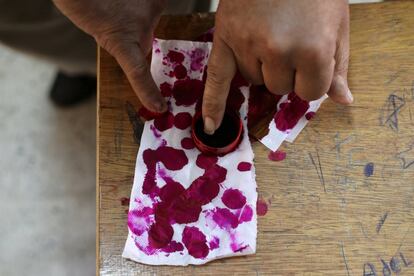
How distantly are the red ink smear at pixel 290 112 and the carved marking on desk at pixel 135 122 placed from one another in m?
0.19

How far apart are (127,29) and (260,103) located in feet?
0.68

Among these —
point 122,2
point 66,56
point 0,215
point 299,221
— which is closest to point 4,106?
point 0,215

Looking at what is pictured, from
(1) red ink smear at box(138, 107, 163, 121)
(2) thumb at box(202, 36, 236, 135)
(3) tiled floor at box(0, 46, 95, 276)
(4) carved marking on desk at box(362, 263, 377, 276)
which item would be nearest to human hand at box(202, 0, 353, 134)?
(2) thumb at box(202, 36, 236, 135)

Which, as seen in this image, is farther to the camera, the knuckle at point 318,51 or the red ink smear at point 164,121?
the red ink smear at point 164,121

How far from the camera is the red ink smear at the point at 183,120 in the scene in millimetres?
727

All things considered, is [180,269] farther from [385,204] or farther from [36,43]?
[36,43]

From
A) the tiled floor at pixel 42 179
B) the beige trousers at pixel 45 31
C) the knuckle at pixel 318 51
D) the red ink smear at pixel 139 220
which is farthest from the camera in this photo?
the tiled floor at pixel 42 179

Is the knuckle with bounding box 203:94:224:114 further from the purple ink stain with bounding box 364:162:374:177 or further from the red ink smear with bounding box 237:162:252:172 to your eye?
the purple ink stain with bounding box 364:162:374:177

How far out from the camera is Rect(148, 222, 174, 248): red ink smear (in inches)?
26.0

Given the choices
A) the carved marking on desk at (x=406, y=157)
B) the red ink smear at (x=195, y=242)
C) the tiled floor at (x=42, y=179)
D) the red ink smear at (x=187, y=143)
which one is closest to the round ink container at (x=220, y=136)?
the red ink smear at (x=187, y=143)

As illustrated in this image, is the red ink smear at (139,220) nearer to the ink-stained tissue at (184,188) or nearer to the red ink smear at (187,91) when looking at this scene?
the ink-stained tissue at (184,188)

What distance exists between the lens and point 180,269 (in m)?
0.65

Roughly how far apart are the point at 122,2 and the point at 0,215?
0.78 metres

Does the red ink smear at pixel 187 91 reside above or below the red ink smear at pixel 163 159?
above
